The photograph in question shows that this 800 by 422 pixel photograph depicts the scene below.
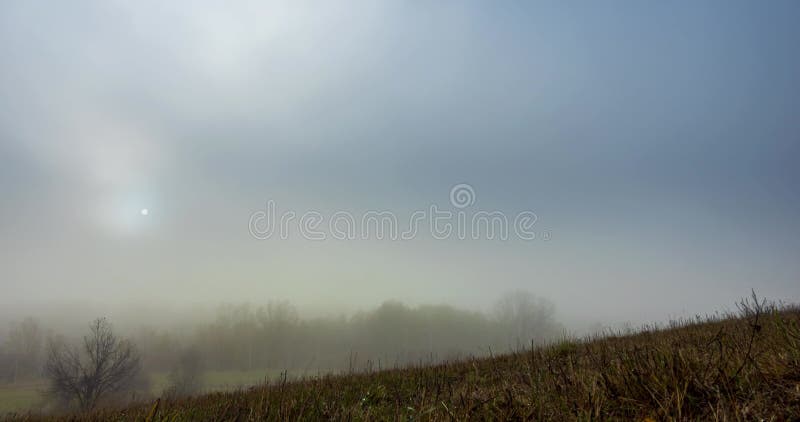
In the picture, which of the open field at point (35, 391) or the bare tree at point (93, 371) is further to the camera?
the bare tree at point (93, 371)

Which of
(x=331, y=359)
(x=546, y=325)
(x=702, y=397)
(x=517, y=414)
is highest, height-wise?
(x=702, y=397)

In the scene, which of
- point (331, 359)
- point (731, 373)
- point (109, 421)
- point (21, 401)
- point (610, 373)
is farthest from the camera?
point (331, 359)

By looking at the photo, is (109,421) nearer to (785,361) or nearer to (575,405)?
(575,405)

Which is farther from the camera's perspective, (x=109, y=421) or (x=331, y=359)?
(x=331, y=359)

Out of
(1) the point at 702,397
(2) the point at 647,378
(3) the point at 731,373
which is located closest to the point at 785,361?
(3) the point at 731,373

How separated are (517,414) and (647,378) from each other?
1.16m

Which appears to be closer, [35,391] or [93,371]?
[93,371]

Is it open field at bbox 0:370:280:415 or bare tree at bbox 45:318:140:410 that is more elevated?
bare tree at bbox 45:318:140:410

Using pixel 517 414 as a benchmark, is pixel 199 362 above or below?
below

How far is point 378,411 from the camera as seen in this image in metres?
4.82

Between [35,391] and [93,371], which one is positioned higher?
[93,371]

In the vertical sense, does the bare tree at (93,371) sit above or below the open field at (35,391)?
above

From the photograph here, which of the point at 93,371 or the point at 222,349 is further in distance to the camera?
the point at 222,349

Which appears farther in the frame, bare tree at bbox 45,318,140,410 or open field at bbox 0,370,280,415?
bare tree at bbox 45,318,140,410
